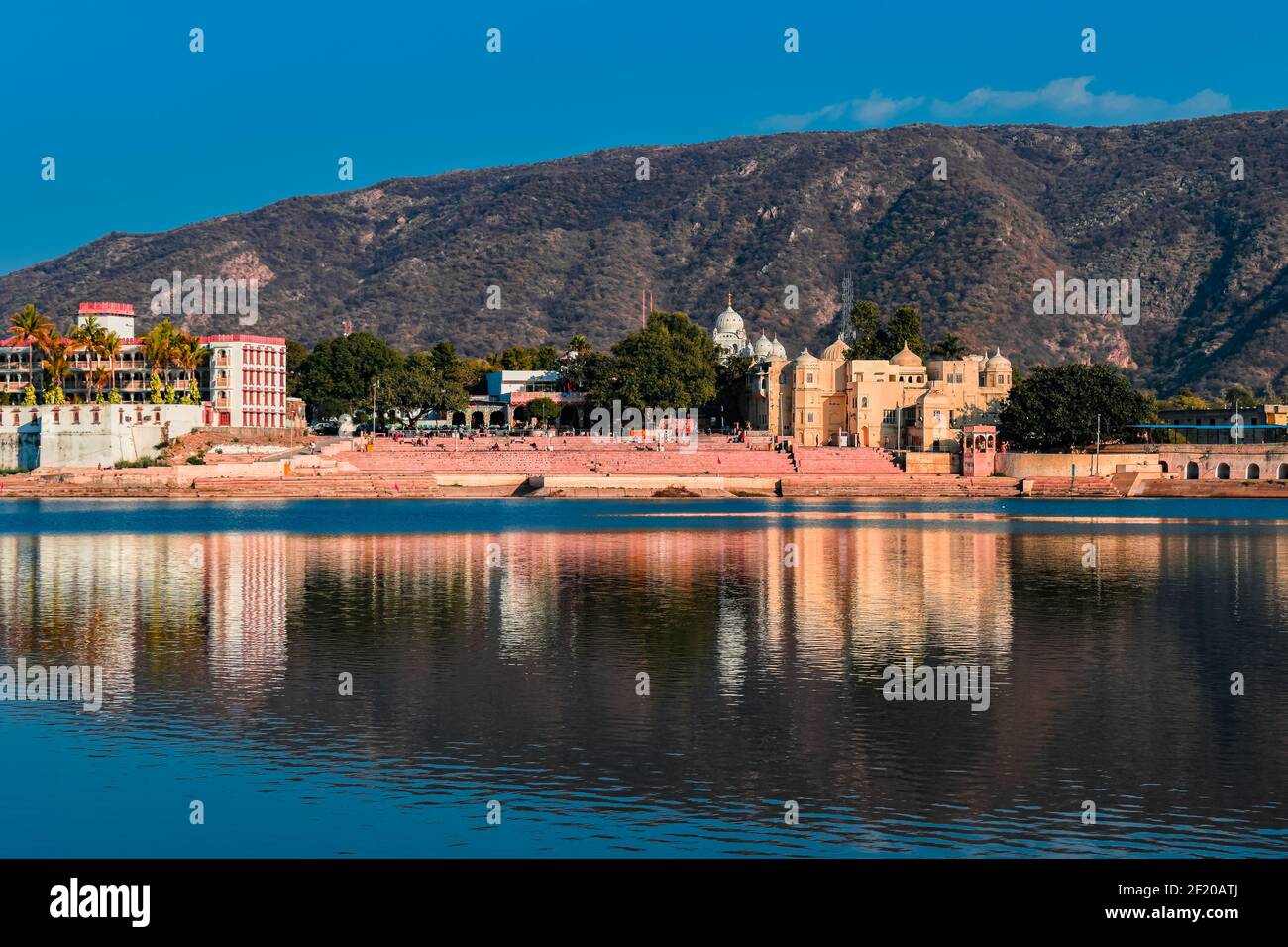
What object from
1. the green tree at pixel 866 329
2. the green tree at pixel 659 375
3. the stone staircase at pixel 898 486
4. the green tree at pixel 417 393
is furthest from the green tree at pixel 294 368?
the stone staircase at pixel 898 486

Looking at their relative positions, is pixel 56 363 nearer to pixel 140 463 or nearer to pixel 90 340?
pixel 90 340

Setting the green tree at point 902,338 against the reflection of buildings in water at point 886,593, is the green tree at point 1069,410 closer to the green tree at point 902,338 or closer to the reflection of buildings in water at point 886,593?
the green tree at point 902,338

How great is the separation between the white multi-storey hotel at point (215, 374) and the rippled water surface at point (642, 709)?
264 feet

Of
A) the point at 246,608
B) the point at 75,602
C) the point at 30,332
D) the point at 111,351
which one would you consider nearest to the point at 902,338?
Result: the point at 111,351

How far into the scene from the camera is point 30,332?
138 meters

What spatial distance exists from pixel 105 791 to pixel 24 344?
133 meters

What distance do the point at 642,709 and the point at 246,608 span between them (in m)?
18.3

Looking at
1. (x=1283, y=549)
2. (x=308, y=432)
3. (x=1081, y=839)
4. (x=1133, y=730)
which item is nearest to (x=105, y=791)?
(x=1081, y=839)

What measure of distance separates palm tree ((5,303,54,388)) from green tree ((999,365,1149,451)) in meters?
82.1

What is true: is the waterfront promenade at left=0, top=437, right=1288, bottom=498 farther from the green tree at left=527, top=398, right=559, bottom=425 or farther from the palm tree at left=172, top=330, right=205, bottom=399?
the green tree at left=527, top=398, right=559, bottom=425

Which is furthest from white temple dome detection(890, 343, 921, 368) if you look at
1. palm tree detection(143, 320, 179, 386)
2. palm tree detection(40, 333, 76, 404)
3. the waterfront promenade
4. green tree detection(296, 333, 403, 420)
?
palm tree detection(40, 333, 76, 404)

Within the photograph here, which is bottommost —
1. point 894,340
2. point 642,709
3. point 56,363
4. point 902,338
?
point 642,709

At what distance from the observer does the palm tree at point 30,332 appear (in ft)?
452
